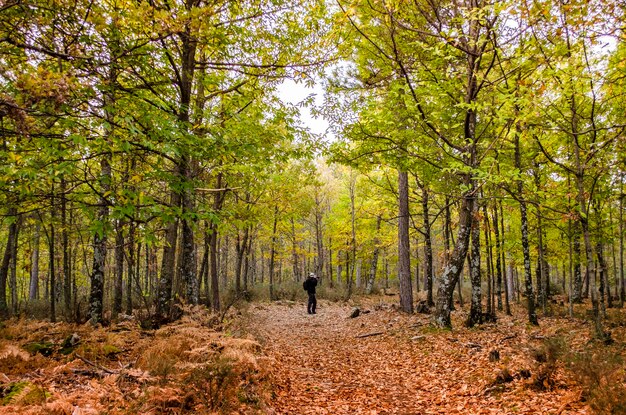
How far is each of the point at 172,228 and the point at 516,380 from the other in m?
7.79

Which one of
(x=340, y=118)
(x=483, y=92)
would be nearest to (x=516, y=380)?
(x=483, y=92)

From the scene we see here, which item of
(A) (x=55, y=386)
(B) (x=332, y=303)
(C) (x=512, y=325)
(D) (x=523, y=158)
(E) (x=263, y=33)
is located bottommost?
(B) (x=332, y=303)

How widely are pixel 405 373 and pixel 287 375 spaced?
2535mm

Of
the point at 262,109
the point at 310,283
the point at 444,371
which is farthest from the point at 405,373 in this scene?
the point at 310,283

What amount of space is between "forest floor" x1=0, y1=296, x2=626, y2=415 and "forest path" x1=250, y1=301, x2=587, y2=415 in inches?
1.1

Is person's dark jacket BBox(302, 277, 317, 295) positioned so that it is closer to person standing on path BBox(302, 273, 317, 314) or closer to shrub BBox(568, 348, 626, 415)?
person standing on path BBox(302, 273, 317, 314)

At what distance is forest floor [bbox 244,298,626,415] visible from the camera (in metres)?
4.94

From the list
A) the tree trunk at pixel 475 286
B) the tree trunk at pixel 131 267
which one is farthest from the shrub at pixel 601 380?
the tree trunk at pixel 131 267

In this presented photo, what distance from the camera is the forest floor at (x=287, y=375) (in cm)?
399

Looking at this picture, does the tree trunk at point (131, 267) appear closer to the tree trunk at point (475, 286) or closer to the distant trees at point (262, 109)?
the distant trees at point (262, 109)

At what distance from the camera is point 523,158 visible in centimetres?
1343

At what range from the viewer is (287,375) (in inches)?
280

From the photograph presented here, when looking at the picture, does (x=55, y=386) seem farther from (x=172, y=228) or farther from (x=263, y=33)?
(x=263, y=33)

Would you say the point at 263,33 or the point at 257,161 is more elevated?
the point at 263,33
